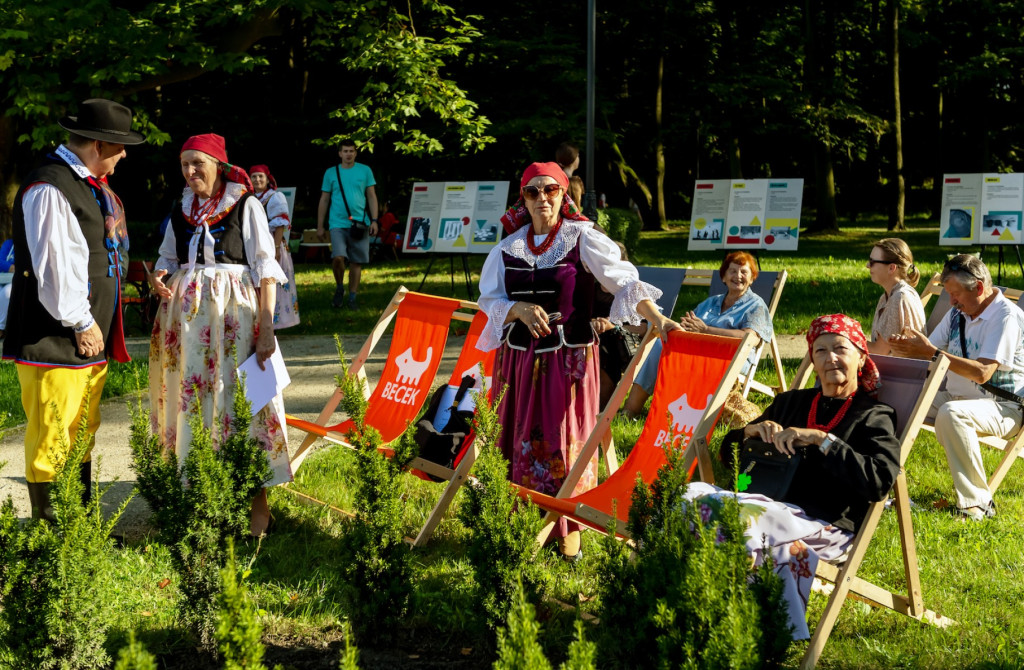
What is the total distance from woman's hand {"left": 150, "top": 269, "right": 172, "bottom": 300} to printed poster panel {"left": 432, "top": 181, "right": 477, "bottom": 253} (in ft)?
22.5

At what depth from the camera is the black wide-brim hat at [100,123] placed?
14.5 feet

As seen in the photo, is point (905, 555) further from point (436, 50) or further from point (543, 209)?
point (436, 50)

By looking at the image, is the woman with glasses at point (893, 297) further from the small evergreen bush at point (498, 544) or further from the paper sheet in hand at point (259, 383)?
the paper sheet in hand at point (259, 383)

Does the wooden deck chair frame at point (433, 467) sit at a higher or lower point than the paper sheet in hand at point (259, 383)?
lower

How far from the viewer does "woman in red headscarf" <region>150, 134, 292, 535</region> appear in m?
4.57

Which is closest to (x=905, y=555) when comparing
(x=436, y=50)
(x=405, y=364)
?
(x=405, y=364)

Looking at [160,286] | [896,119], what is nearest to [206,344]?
[160,286]

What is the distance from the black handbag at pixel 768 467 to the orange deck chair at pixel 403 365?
216 cm

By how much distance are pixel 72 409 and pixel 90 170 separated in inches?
42.0

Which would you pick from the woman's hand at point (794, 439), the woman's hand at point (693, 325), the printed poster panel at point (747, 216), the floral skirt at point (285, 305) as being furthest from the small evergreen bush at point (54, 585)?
the printed poster panel at point (747, 216)

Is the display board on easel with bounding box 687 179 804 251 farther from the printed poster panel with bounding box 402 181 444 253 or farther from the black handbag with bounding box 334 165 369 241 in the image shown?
the black handbag with bounding box 334 165 369 241

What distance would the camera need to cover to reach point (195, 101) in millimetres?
24703

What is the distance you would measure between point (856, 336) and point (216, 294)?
280 cm

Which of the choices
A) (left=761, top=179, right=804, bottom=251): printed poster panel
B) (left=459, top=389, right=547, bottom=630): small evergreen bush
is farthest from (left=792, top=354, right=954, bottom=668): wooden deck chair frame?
(left=761, top=179, right=804, bottom=251): printed poster panel
